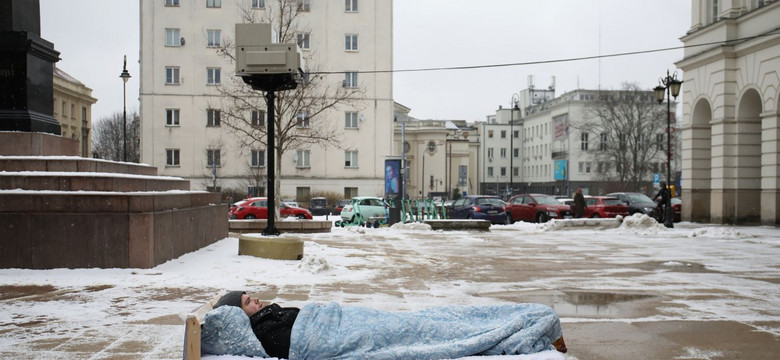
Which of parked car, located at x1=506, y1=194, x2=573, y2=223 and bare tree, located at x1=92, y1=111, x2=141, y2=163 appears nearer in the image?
parked car, located at x1=506, y1=194, x2=573, y2=223

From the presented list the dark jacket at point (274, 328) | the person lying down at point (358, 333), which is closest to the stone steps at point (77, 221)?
the person lying down at point (358, 333)

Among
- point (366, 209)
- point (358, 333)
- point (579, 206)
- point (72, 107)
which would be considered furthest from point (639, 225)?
point (72, 107)

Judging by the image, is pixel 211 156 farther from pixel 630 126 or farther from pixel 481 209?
pixel 630 126

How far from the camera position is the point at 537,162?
375ft

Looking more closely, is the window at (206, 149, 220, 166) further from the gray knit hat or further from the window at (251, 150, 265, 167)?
the gray knit hat

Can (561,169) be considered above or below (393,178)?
above

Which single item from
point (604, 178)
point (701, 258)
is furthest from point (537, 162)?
point (701, 258)

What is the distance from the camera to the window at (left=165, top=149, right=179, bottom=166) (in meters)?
56.6

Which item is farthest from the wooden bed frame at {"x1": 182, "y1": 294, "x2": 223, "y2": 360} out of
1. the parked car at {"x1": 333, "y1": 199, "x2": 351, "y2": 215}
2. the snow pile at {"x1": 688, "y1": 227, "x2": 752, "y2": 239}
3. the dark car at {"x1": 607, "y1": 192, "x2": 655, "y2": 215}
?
the parked car at {"x1": 333, "y1": 199, "x2": 351, "y2": 215}

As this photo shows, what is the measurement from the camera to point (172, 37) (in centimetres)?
5562

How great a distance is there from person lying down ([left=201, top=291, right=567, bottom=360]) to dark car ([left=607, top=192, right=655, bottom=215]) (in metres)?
31.8

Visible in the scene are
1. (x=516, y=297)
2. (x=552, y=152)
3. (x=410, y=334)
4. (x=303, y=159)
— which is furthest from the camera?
(x=552, y=152)

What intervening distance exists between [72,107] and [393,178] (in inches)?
2410

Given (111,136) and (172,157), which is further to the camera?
(111,136)
